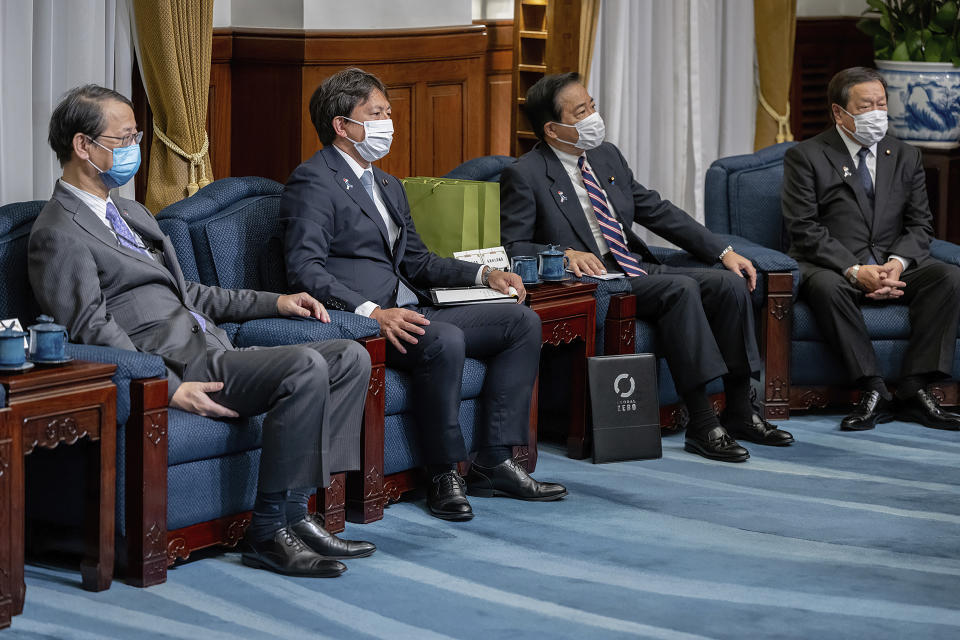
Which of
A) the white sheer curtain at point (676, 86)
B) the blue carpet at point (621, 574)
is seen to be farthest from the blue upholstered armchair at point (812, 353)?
the white sheer curtain at point (676, 86)

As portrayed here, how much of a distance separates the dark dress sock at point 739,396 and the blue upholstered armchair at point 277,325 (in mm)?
1063

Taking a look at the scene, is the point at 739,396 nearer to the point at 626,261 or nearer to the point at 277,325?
the point at 626,261

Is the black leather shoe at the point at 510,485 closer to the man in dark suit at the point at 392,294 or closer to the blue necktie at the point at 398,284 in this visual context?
the man in dark suit at the point at 392,294

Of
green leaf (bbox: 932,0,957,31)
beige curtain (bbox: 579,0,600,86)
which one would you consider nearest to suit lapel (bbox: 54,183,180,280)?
beige curtain (bbox: 579,0,600,86)

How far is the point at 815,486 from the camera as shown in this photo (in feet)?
14.5

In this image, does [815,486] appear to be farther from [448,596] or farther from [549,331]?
[448,596]

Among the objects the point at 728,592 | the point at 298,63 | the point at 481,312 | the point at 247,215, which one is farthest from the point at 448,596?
the point at 298,63

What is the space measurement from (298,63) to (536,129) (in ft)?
4.31

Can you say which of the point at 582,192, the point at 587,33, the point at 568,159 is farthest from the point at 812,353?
the point at 587,33

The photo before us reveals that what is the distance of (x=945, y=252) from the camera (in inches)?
211

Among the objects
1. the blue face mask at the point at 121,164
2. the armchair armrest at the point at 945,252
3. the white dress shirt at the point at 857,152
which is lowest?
the armchair armrest at the point at 945,252

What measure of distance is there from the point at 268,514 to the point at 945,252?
2990mm

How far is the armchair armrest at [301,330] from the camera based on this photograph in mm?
3834

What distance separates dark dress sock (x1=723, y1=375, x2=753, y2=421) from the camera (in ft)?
16.1
